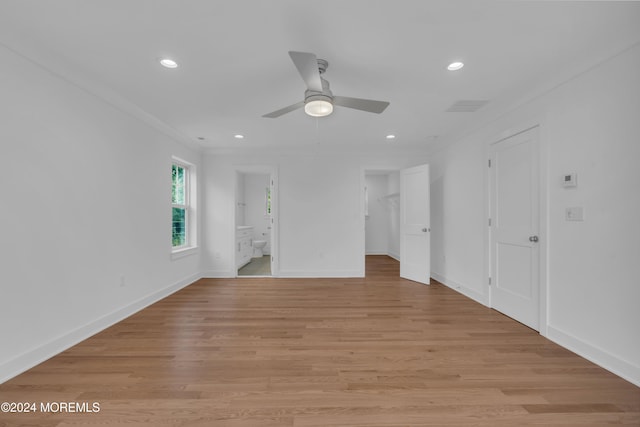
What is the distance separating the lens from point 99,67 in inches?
95.9

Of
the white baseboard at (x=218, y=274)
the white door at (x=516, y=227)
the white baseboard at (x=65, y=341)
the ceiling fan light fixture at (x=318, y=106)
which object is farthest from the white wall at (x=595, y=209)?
the white baseboard at (x=218, y=274)

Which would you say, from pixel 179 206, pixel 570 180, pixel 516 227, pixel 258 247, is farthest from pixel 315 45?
pixel 258 247

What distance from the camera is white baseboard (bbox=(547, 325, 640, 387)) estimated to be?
1942mm

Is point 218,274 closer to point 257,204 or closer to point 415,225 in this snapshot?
point 257,204

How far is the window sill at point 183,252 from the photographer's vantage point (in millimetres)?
4374

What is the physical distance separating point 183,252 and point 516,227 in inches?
191

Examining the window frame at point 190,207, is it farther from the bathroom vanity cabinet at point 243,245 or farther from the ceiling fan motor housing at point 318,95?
the ceiling fan motor housing at point 318,95

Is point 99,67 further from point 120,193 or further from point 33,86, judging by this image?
point 120,193

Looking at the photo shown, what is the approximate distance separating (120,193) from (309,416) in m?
3.10

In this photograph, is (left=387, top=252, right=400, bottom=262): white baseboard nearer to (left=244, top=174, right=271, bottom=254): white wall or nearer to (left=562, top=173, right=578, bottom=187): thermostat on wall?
(left=244, top=174, right=271, bottom=254): white wall

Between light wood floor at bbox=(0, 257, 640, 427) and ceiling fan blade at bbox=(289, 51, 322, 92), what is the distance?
2.20 meters

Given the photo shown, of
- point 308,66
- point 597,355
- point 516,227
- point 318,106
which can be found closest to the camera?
point 308,66

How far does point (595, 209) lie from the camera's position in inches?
87.7

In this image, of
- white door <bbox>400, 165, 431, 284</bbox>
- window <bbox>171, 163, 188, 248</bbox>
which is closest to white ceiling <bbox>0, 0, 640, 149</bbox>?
window <bbox>171, 163, 188, 248</bbox>
